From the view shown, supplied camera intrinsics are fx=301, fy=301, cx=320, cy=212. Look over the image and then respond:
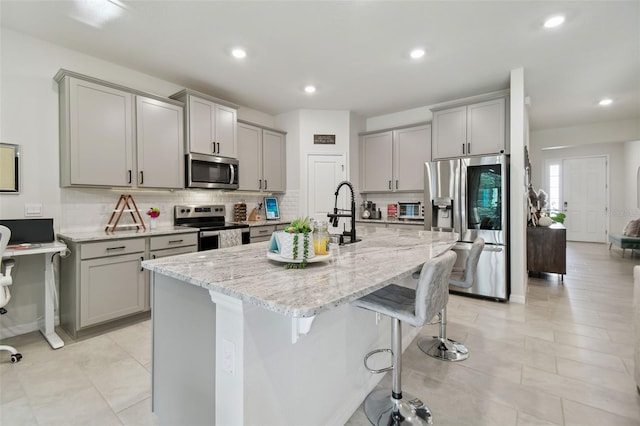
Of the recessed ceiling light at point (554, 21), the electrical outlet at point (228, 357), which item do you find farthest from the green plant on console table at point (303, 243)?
the recessed ceiling light at point (554, 21)

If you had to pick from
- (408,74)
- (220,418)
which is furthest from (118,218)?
(408,74)

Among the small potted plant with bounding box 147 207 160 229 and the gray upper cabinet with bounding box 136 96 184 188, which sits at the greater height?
the gray upper cabinet with bounding box 136 96 184 188

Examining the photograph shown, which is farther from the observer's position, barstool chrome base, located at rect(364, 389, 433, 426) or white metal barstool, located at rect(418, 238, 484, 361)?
white metal barstool, located at rect(418, 238, 484, 361)

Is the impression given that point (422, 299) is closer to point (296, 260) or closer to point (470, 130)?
point (296, 260)

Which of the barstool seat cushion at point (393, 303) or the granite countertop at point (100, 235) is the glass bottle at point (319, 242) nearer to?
the barstool seat cushion at point (393, 303)

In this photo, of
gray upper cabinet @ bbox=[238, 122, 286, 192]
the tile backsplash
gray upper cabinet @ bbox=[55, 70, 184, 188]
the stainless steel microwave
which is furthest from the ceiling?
the tile backsplash

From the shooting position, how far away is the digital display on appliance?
488 cm

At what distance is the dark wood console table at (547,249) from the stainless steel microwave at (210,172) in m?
4.40

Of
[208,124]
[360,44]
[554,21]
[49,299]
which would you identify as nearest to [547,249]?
[554,21]

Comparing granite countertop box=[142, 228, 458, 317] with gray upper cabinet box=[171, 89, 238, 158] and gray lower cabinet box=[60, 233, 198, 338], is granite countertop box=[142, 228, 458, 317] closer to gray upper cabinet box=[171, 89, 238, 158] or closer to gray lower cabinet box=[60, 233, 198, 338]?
gray lower cabinet box=[60, 233, 198, 338]

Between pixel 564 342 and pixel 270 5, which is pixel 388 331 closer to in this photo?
pixel 564 342

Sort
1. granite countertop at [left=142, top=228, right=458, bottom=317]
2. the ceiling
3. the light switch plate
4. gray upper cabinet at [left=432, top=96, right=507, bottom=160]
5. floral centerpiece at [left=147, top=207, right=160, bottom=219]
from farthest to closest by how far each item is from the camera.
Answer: gray upper cabinet at [left=432, top=96, right=507, bottom=160], floral centerpiece at [left=147, top=207, right=160, bottom=219], the light switch plate, the ceiling, granite countertop at [left=142, top=228, right=458, bottom=317]

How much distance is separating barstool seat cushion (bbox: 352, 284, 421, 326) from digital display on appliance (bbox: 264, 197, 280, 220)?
338cm

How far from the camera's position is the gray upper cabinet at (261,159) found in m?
4.33
